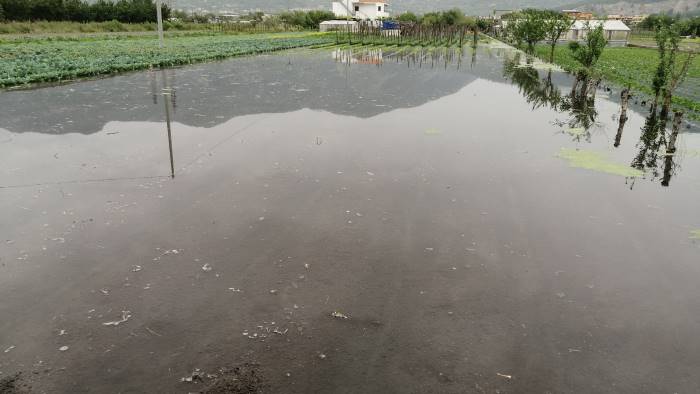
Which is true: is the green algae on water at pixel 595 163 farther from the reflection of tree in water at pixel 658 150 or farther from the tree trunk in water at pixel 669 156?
the tree trunk in water at pixel 669 156

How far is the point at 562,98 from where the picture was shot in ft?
76.9

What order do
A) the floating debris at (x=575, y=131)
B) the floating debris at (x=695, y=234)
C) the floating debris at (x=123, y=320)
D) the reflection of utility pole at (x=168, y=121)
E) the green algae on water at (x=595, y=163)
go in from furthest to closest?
the floating debris at (x=575, y=131) < the green algae on water at (x=595, y=163) < the reflection of utility pole at (x=168, y=121) < the floating debris at (x=695, y=234) < the floating debris at (x=123, y=320)

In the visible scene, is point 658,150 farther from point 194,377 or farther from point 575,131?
point 194,377

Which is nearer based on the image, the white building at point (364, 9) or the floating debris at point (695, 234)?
the floating debris at point (695, 234)

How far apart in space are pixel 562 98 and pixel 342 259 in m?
20.3

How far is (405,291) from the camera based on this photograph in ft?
20.9

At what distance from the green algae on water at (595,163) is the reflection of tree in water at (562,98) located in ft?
6.83

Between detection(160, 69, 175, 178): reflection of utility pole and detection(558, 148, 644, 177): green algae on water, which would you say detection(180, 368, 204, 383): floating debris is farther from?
detection(558, 148, 644, 177): green algae on water

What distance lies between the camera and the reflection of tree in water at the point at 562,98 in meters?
17.6

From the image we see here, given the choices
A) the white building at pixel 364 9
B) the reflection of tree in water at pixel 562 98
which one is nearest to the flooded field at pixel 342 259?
the reflection of tree in water at pixel 562 98

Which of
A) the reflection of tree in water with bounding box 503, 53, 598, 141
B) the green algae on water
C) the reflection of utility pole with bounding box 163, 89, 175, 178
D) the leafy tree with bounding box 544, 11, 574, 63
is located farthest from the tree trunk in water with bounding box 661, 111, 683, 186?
the leafy tree with bounding box 544, 11, 574, 63

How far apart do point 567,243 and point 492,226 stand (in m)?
1.24

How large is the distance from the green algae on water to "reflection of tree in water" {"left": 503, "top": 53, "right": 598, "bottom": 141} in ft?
6.83

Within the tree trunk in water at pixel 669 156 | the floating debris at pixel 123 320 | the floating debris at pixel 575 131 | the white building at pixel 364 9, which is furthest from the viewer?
the white building at pixel 364 9
